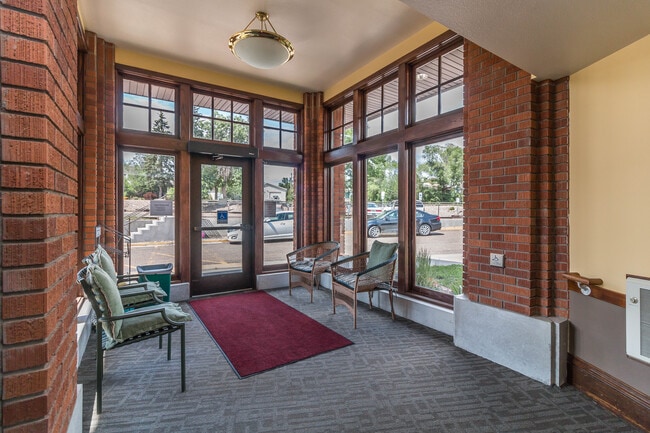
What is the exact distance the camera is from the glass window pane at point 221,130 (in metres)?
4.86

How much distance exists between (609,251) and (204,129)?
16.0 ft

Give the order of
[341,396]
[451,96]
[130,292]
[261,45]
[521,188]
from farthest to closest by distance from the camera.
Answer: [451,96], [261,45], [130,292], [521,188], [341,396]

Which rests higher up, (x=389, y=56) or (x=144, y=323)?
(x=389, y=56)

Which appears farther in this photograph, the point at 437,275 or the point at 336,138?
the point at 336,138

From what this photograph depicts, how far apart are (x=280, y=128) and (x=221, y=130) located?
1020 millimetres

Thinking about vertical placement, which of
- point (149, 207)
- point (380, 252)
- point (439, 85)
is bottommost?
point (380, 252)

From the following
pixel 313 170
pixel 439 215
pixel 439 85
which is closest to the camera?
pixel 439 85

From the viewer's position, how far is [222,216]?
4.96 meters

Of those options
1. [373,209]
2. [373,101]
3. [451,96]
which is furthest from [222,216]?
[451,96]

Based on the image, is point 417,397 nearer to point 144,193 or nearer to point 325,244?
point 325,244

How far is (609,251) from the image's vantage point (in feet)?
7.11

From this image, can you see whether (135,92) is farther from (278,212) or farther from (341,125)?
(341,125)

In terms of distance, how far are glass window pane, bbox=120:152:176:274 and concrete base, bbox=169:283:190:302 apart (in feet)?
1.17

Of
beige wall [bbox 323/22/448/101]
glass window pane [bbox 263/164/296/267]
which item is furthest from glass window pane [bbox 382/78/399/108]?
glass window pane [bbox 263/164/296/267]
